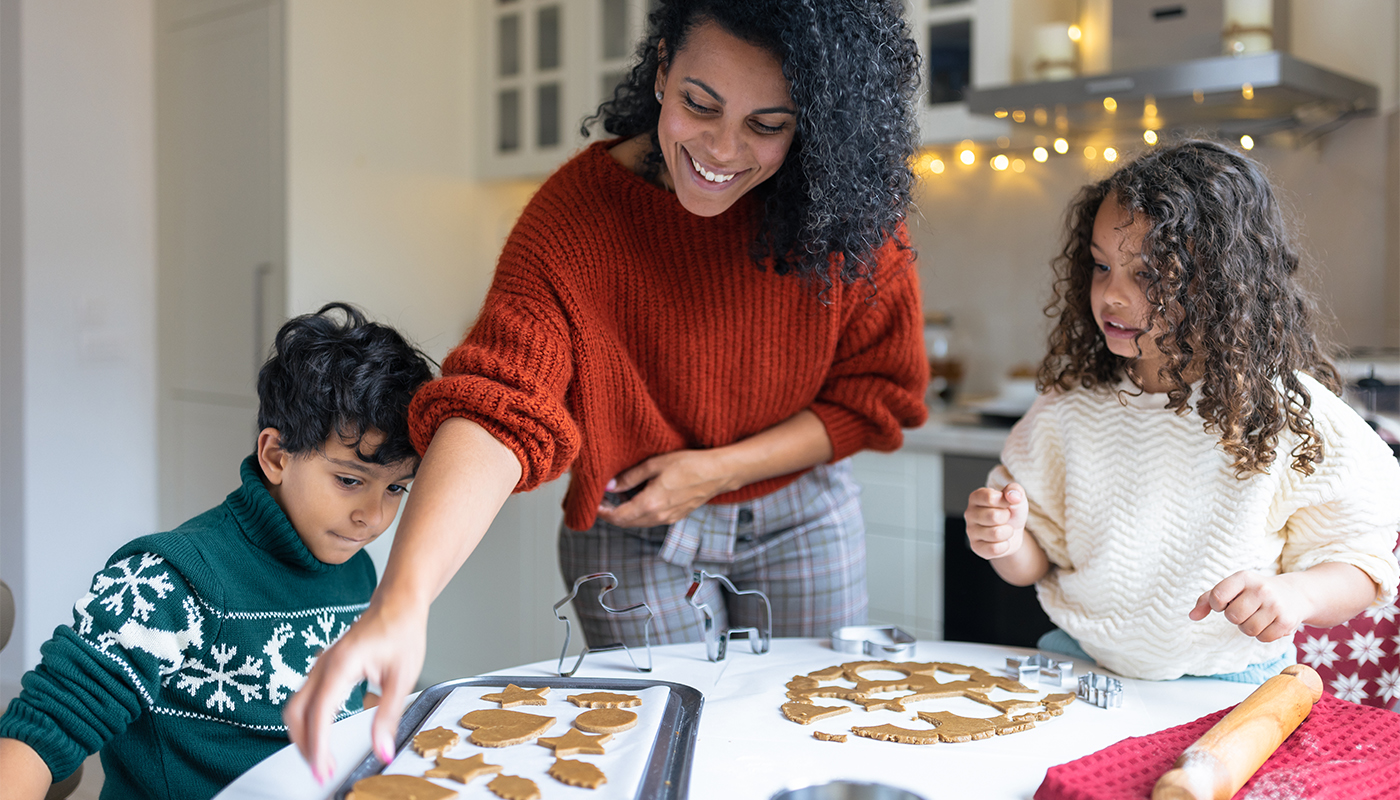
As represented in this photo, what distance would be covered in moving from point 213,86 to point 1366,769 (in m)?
3.00

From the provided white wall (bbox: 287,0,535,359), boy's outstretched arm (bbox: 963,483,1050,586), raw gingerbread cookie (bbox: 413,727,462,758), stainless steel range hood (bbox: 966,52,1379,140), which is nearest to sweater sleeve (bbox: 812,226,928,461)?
boy's outstretched arm (bbox: 963,483,1050,586)

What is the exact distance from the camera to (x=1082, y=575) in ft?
3.51

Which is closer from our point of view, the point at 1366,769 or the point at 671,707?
the point at 1366,769

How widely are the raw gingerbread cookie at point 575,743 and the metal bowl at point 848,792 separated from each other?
145mm

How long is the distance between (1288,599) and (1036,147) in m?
1.89

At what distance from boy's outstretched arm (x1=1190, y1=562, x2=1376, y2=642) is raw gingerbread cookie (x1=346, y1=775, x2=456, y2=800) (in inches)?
23.2

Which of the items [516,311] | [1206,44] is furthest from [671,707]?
[1206,44]

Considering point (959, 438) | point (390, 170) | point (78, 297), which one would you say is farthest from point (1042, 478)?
point (78, 297)

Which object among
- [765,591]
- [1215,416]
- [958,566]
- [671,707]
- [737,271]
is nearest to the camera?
[671,707]

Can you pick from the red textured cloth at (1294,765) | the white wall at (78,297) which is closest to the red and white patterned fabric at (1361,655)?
the red textured cloth at (1294,765)

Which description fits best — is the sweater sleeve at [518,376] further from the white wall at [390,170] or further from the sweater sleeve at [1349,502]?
the white wall at [390,170]

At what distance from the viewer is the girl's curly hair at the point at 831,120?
0.94 m

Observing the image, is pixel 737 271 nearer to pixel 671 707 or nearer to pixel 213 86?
pixel 671 707

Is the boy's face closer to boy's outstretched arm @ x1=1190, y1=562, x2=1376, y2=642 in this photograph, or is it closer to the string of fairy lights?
boy's outstretched arm @ x1=1190, y1=562, x2=1376, y2=642
